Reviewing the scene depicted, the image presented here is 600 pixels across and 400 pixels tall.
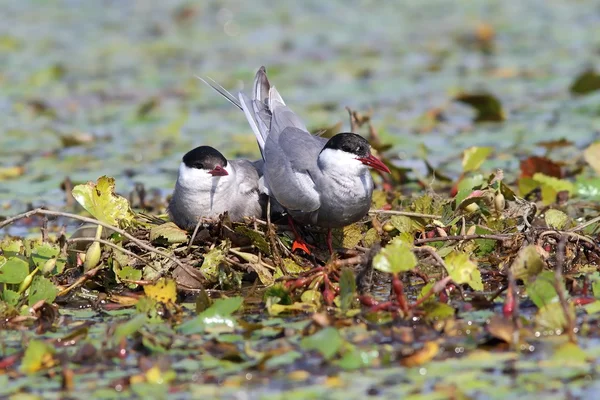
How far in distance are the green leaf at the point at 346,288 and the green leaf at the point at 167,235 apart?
1.22 m

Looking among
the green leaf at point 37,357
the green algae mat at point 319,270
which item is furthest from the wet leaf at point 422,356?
the green leaf at point 37,357

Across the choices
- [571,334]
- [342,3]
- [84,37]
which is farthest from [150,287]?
[342,3]

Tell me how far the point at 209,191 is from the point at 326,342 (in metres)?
1.87

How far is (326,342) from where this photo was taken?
14.1 feet

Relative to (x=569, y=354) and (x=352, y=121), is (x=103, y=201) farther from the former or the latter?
(x=569, y=354)

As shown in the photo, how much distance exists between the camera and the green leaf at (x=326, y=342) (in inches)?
168

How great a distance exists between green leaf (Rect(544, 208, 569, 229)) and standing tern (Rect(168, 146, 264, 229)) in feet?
5.78

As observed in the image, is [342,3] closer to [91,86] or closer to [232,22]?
[232,22]

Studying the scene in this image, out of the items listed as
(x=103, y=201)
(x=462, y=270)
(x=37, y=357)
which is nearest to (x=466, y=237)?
(x=462, y=270)

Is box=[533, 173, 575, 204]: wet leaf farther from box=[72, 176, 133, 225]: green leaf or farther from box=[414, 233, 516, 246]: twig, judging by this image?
box=[72, 176, 133, 225]: green leaf

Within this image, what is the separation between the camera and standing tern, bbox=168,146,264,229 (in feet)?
19.3

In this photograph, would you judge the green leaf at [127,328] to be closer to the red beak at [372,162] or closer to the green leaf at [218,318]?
the green leaf at [218,318]

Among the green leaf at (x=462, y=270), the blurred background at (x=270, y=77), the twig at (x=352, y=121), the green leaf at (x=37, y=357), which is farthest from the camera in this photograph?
the blurred background at (x=270, y=77)

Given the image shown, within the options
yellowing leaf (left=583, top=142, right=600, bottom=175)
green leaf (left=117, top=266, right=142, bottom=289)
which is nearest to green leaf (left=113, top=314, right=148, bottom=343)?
green leaf (left=117, top=266, right=142, bottom=289)
